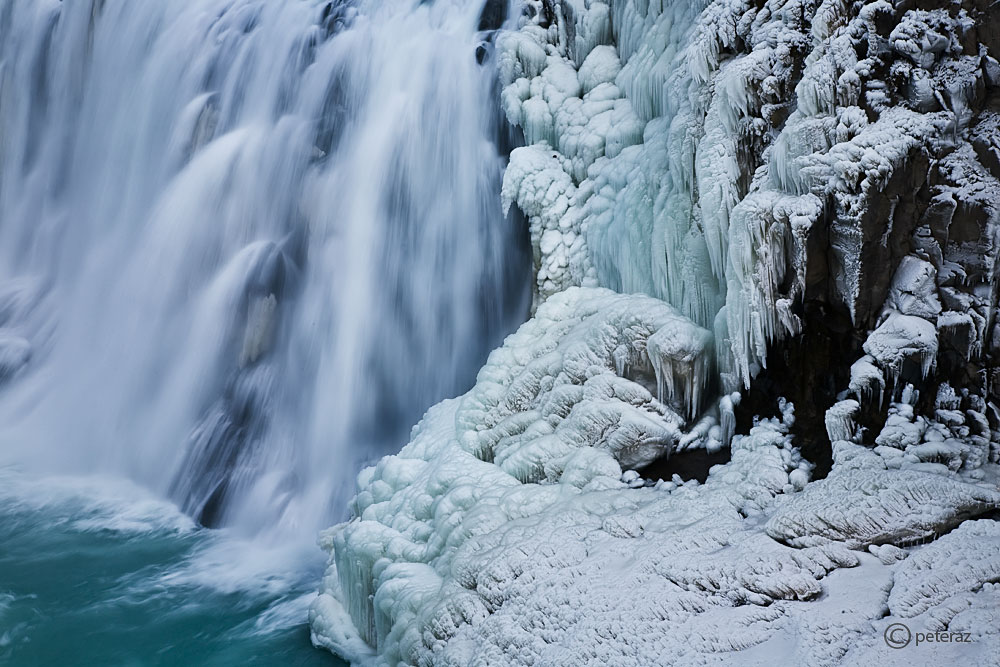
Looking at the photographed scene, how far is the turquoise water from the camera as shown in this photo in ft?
18.2

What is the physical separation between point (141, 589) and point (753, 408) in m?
4.57

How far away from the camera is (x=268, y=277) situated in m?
7.96

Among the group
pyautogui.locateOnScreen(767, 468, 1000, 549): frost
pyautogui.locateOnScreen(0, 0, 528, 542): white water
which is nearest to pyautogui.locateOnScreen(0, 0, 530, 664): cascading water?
pyautogui.locateOnScreen(0, 0, 528, 542): white water

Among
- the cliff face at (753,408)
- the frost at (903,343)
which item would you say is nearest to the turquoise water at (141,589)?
the cliff face at (753,408)

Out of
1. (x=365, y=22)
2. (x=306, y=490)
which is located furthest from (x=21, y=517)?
(x=365, y=22)

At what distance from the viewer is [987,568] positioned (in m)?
2.99

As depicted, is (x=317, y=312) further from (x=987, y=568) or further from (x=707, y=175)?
(x=987, y=568)

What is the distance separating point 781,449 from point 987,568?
51.2 inches

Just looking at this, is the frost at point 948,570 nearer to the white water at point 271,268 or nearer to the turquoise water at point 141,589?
the turquoise water at point 141,589

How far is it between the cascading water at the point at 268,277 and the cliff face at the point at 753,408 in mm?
1722

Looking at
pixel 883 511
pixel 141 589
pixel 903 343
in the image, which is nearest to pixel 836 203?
pixel 903 343

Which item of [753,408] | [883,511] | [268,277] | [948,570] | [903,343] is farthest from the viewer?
[268,277]

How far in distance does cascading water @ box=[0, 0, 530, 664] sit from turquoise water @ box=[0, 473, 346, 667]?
6 cm

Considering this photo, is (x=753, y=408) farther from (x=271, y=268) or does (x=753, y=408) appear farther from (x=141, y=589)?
(x=271, y=268)
